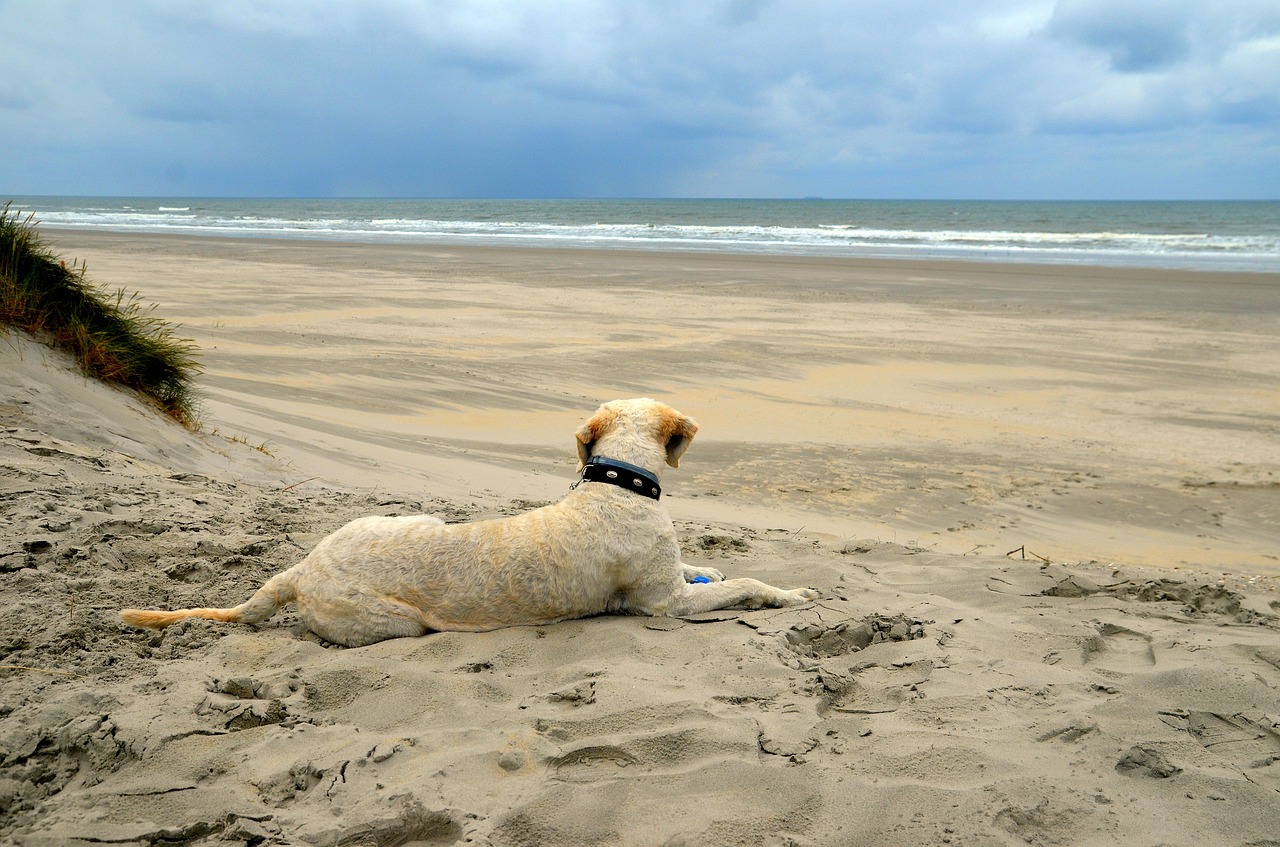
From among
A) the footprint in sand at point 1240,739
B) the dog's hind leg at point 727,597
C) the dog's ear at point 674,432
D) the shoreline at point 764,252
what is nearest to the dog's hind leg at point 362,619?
the dog's hind leg at point 727,597

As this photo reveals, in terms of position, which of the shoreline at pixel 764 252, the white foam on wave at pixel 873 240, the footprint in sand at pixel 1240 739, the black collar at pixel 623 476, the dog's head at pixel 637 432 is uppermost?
the white foam on wave at pixel 873 240

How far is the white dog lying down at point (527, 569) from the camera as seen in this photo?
13.5 feet

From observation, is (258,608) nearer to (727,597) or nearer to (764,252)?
(727,597)

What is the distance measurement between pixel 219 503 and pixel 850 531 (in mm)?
4430

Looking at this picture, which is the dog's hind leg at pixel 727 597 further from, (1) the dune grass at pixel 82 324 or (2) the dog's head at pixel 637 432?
(1) the dune grass at pixel 82 324

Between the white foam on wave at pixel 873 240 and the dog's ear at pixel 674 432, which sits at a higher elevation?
the white foam on wave at pixel 873 240

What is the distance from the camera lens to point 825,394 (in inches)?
430

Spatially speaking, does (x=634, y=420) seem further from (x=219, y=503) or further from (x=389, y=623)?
(x=219, y=503)

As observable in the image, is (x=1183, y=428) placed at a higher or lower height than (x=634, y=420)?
lower

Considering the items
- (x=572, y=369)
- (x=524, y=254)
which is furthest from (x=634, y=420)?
(x=524, y=254)

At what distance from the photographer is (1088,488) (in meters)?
7.70

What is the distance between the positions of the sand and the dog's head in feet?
2.83

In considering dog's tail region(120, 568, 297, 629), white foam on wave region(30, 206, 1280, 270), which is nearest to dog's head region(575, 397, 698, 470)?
dog's tail region(120, 568, 297, 629)

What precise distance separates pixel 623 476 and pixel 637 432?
10.0 inches
